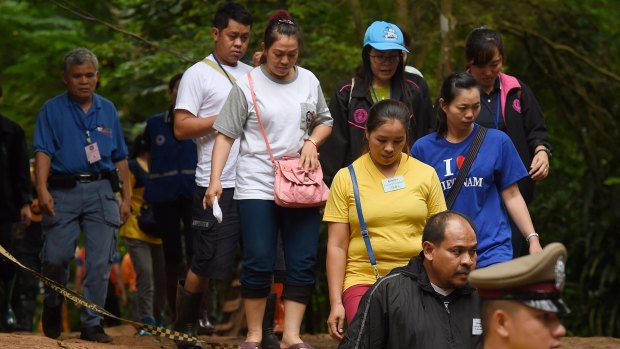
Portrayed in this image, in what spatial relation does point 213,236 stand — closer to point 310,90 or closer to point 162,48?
point 310,90

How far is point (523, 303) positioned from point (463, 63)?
11187mm

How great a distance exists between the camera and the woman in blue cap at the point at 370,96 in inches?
350

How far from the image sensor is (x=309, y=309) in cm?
1802

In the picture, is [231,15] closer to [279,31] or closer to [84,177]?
[279,31]

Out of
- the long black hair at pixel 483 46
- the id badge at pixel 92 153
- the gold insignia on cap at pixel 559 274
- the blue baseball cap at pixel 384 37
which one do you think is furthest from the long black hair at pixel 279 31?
the gold insignia on cap at pixel 559 274

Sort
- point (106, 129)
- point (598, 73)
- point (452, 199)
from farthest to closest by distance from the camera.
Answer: point (598, 73)
point (106, 129)
point (452, 199)

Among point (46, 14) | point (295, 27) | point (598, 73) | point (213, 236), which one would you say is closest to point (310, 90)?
point (295, 27)

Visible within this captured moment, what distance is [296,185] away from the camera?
27.7 ft

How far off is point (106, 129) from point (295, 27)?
230 cm

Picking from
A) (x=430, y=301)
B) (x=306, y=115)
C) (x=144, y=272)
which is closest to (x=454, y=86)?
(x=306, y=115)

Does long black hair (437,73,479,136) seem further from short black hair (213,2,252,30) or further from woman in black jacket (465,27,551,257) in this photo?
short black hair (213,2,252,30)

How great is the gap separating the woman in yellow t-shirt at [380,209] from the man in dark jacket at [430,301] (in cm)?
84

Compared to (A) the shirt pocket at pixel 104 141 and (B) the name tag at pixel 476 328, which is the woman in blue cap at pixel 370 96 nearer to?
(A) the shirt pocket at pixel 104 141

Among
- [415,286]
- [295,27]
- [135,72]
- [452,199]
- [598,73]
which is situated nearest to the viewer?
[415,286]
